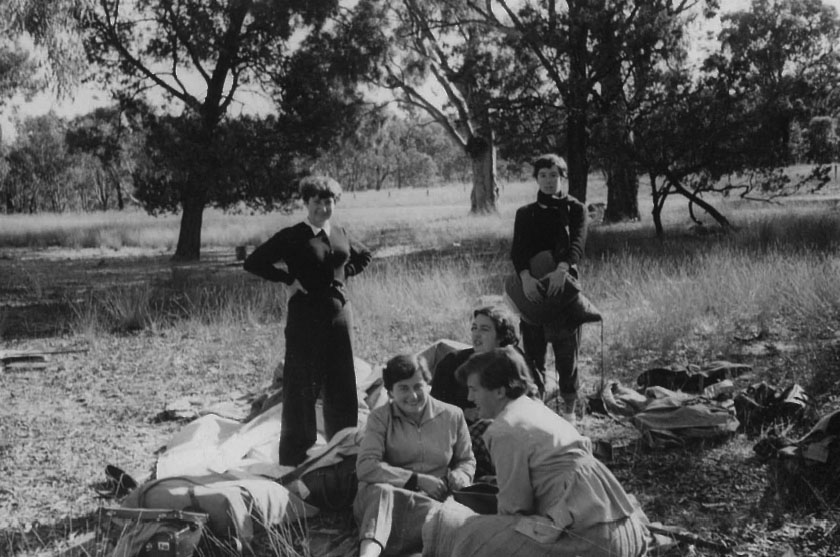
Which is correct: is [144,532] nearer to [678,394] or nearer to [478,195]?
[678,394]

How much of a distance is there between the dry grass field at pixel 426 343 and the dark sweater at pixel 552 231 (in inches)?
45.5

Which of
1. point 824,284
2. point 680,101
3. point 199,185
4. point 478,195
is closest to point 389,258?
point 199,185

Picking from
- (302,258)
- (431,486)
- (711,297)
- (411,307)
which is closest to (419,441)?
(431,486)

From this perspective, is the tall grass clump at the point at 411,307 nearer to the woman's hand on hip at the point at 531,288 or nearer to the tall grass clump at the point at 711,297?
the tall grass clump at the point at 711,297

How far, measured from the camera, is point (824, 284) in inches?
314

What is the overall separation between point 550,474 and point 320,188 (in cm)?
226

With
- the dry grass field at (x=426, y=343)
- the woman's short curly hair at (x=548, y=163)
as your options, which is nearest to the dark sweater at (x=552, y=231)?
the woman's short curly hair at (x=548, y=163)

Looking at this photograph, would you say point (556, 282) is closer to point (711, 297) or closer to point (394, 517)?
point (394, 517)

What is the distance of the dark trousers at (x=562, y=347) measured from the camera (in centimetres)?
510

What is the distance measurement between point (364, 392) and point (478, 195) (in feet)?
76.4

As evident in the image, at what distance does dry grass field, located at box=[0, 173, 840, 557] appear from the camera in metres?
4.02

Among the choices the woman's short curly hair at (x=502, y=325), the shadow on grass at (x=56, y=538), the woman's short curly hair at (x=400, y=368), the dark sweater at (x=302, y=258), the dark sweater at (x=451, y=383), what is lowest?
the shadow on grass at (x=56, y=538)

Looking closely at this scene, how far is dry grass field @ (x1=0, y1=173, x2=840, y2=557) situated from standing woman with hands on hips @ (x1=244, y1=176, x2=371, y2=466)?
0.79 metres

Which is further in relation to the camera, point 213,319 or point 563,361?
point 213,319
